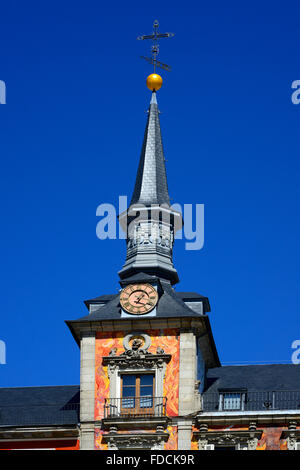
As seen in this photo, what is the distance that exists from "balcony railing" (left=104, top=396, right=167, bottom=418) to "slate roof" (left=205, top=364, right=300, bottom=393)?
374 cm

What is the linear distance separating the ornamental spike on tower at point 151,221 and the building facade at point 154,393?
2911 mm

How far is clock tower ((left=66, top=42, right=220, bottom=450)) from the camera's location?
6956cm

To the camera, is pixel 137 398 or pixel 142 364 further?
pixel 142 364

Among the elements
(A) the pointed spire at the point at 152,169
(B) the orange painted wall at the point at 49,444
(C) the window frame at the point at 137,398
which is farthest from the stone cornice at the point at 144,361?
(A) the pointed spire at the point at 152,169

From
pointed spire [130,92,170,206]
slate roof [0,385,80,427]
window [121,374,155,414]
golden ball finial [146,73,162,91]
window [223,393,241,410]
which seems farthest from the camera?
golden ball finial [146,73,162,91]

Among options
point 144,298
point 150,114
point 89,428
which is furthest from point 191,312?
point 150,114

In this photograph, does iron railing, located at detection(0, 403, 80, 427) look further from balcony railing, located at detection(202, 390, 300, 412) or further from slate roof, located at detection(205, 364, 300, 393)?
slate roof, located at detection(205, 364, 300, 393)

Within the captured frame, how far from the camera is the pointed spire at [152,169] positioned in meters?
82.2

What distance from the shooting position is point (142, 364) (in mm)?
71125

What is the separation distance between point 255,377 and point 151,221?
12405 millimetres

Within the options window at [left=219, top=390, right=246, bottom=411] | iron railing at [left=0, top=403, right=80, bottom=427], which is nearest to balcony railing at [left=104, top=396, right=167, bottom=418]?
iron railing at [left=0, top=403, right=80, bottom=427]

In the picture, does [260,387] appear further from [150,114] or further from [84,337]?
[150,114]

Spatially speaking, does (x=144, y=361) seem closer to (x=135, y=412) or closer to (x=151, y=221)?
(x=135, y=412)

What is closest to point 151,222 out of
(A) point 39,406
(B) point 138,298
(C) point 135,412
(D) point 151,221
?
(D) point 151,221
